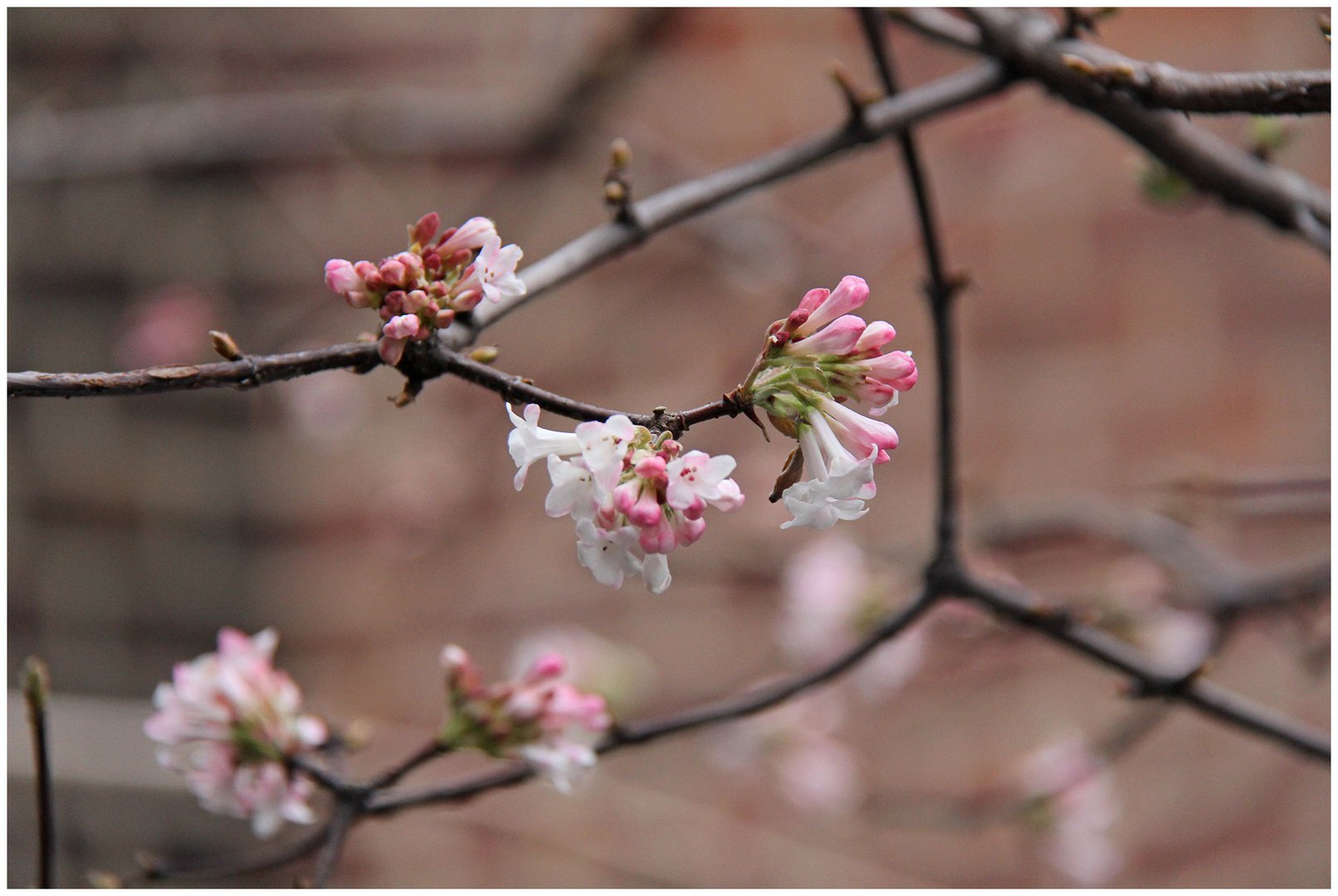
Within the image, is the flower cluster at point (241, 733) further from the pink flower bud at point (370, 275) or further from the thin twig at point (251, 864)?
the pink flower bud at point (370, 275)

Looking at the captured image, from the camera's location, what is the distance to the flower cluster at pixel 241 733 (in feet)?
2.31

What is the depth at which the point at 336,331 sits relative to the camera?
223 centimetres

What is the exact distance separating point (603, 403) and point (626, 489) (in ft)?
5.54

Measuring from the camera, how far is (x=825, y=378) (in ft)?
1.45

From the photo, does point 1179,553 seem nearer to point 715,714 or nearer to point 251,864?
point 715,714

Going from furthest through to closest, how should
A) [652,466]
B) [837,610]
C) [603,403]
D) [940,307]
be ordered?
1. [603,403]
2. [837,610]
3. [940,307]
4. [652,466]

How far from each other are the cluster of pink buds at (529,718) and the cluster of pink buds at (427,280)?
31 centimetres

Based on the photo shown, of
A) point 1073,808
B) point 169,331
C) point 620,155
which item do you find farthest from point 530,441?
point 169,331

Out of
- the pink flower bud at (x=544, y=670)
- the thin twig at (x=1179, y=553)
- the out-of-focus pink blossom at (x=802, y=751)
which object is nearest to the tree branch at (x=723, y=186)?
the pink flower bud at (x=544, y=670)

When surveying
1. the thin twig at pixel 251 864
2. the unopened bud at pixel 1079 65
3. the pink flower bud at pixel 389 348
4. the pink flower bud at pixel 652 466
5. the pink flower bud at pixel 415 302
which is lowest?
the thin twig at pixel 251 864

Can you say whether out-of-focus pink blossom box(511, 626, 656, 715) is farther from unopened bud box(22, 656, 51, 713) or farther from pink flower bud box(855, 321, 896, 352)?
pink flower bud box(855, 321, 896, 352)

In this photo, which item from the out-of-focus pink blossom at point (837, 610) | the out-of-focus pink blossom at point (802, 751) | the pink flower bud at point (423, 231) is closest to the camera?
the pink flower bud at point (423, 231)

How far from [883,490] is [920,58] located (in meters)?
0.91

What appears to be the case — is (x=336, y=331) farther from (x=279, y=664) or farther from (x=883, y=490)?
(x=883, y=490)
